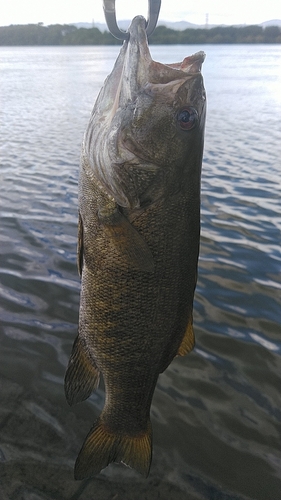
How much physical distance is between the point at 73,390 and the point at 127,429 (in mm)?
384

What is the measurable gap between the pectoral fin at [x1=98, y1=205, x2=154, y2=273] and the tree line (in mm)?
72688

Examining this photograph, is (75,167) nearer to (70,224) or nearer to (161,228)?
(70,224)

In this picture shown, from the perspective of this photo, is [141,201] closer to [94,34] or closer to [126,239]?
[126,239]

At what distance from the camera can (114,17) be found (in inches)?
75.6

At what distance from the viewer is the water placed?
347cm

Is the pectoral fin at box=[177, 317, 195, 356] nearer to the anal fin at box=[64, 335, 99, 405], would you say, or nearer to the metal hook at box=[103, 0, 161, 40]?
the anal fin at box=[64, 335, 99, 405]

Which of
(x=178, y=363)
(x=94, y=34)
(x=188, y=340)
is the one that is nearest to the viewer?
(x=188, y=340)

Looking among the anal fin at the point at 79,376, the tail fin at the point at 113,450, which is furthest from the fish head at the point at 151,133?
the tail fin at the point at 113,450

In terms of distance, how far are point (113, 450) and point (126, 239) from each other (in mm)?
1232

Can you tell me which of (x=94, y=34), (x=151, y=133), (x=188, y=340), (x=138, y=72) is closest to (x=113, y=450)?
(x=188, y=340)

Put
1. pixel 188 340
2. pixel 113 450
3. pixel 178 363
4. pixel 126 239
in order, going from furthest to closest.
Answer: pixel 178 363
pixel 113 450
pixel 188 340
pixel 126 239

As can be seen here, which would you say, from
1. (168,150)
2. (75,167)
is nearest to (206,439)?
(168,150)

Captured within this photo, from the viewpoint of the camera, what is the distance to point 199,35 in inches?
3118

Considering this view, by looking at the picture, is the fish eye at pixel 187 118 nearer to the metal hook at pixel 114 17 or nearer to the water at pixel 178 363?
the metal hook at pixel 114 17
